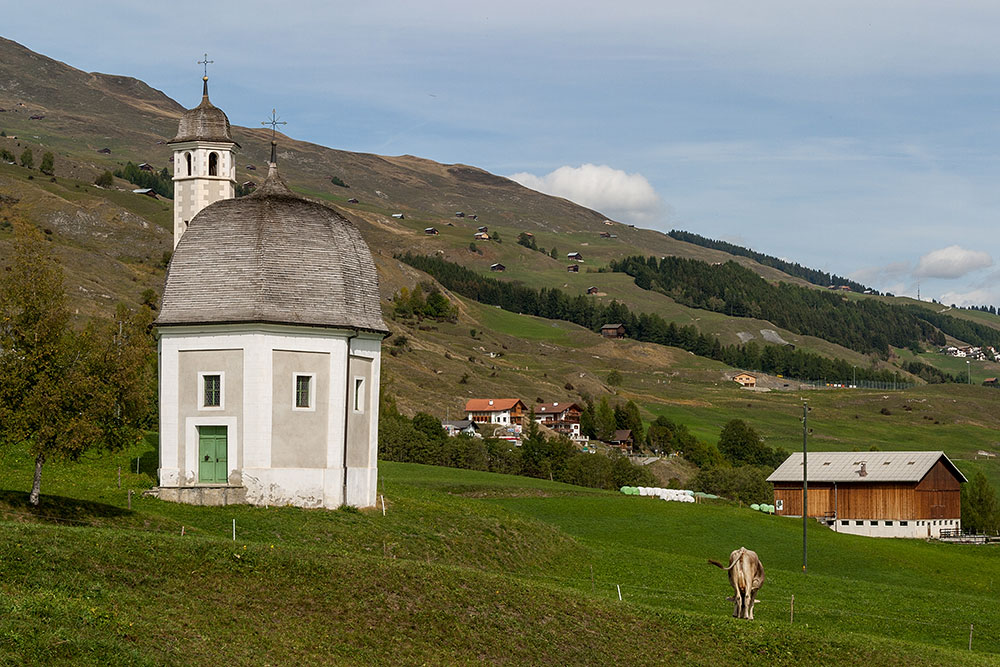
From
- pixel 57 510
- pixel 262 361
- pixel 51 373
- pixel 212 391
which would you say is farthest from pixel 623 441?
pixel 51 373

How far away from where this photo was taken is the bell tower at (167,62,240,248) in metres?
52.3

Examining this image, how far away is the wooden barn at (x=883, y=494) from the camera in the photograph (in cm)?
9381

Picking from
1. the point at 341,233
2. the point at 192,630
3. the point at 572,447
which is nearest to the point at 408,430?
the point at 572,447

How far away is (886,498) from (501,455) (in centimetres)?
4035

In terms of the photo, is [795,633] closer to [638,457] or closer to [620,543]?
[620,543]

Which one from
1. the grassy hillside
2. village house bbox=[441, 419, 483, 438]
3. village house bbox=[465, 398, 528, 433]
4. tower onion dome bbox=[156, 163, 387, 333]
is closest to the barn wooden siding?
the grassy hillside

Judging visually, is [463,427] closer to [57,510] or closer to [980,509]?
[980,509]

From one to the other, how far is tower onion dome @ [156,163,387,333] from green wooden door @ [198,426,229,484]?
3.91 m

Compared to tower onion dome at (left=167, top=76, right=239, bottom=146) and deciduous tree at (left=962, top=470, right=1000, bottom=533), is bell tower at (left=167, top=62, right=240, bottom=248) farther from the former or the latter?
deciduous tree at (left=962, top=470, right=1000, bottom=533)

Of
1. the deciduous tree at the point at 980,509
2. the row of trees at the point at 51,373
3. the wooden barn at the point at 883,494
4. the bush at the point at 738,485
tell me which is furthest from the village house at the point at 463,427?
the row of trees at the point at 51,373

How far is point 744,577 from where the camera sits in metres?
30.6

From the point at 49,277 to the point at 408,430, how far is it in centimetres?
7697

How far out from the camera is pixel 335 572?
1033 inches

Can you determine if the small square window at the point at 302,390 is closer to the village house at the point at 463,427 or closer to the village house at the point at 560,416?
the village house at the point at 463,427
